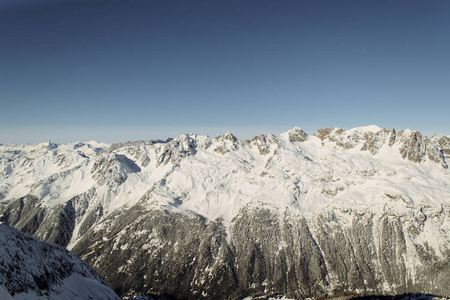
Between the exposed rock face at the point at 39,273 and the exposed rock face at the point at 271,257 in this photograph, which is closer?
the exposed rock face at the point at 39,273

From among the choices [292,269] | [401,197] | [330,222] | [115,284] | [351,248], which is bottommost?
[115,284]

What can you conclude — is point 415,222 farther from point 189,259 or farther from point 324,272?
point 189,259

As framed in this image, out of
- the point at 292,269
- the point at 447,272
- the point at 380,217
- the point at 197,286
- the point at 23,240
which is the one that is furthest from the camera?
the point at 380,217

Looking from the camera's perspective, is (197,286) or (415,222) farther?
(415,222)

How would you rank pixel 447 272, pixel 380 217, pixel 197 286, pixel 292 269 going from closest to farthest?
pixel 447 272 < pixel 197 286 < pixel 292 269 < pixel 380 217

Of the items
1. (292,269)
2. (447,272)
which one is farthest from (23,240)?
(447,272)

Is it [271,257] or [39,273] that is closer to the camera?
[39,273]

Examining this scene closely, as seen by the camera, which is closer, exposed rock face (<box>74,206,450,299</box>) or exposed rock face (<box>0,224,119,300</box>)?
exposed rock face (<box>0,224,119,300</box>)

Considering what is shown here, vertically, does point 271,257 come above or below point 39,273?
below
